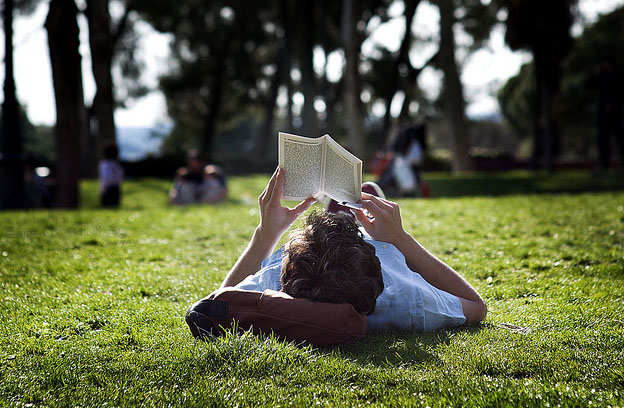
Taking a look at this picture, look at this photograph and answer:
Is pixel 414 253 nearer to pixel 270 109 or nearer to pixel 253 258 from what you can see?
pixel 253 258

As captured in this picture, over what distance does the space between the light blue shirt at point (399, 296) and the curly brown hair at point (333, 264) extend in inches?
10.8

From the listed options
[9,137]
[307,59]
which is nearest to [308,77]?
[307,59]

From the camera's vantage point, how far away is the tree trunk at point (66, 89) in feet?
36.2

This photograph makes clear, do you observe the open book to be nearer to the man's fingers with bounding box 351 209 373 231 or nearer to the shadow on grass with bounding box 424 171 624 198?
the man's fingers with bounding box 351 209 373 231

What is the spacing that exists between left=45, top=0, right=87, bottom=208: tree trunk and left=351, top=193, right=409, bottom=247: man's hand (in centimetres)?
969

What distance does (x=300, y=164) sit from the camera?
10.6 ft

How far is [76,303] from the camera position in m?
4.30

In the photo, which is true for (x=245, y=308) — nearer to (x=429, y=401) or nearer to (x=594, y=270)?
(x=429, y=401)

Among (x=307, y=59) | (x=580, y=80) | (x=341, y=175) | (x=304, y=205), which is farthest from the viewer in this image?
(x=580, y=80)

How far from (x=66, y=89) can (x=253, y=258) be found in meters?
9.60

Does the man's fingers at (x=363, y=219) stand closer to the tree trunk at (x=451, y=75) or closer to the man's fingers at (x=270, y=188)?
the man's fingers at (x=270, y=188)

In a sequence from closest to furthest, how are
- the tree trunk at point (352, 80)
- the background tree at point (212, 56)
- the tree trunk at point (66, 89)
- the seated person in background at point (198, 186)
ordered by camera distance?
1. the tree trunk at point (66, 89)
2. the seated person in background at point (198, 186)
3. the tree trunk at point (352, 80)
4. the background tree at point (212, 56)

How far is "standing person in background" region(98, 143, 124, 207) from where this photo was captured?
1198cm

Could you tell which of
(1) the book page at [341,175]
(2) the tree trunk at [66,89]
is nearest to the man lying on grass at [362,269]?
(1) the book page at [341,175]
